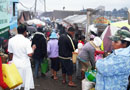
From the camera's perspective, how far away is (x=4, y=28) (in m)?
9.26

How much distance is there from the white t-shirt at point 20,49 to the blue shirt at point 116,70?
7.37 ft

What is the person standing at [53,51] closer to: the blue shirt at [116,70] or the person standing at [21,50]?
the person standing at [21,50]

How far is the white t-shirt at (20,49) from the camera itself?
189 inches

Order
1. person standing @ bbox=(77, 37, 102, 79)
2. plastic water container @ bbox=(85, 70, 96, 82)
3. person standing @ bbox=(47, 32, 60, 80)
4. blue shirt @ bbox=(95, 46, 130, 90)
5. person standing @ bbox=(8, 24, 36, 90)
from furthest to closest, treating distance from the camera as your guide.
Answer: person standing @ bbox=(47, 32, 60, 80) < person standing @ bbox=(77, 37, 102, 79) < person standing @ bbox=(8, 24, 36, 90) < plastic water container @ bbox=(85, 70, 96, 82) < blue shirt @ bbox=(95, 46, 130, 90)

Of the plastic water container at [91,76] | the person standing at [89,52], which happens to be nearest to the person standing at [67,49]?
the person standing at [89,52]

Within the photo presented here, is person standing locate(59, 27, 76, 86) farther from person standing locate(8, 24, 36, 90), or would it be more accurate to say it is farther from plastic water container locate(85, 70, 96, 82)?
plastic water container locate(85, 70, 96, 82)

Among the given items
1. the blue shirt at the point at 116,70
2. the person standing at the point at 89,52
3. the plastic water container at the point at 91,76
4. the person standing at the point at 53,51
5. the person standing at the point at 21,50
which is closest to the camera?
the blue shirt at the point at 116,70

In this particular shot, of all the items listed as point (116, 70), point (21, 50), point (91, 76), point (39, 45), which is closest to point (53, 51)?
point (39, 45)

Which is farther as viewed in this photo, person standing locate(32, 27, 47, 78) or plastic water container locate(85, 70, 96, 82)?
person standing locate(32, 27, 47, 78)

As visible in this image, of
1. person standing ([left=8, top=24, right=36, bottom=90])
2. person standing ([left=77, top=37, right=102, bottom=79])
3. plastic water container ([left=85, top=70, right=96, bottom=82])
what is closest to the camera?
plastic water container ([left=85, top=70, right=96, bottom=82])

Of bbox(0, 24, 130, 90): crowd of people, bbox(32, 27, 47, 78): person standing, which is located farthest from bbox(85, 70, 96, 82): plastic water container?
bbox(32, 27, 47, 78): person standing

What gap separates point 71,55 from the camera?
6.64 m

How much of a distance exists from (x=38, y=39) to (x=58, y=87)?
1.86 metres

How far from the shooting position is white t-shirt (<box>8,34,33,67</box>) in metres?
4.79
